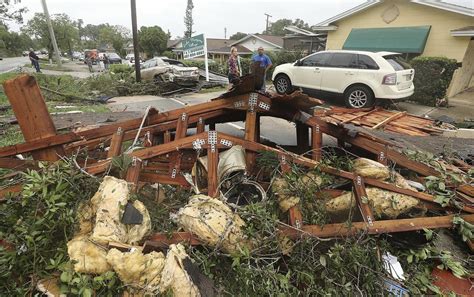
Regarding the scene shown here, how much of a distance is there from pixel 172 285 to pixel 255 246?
31.0 inches

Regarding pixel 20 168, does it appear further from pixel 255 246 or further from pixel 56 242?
pixel 255 246

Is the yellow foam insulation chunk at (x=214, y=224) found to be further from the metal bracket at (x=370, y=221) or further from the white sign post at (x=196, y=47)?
the white sign post at (x=196, y=47)

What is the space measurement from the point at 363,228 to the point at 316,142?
1103 millimetres

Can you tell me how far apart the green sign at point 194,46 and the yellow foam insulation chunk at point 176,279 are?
12827mm

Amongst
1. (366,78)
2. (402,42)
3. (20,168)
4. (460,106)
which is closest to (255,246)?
(20,168)

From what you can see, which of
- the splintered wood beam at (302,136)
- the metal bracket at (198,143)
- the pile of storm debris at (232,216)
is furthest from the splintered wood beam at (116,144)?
the splintered wood beam at (302,136)

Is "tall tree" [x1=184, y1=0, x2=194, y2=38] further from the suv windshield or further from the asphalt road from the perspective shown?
the suv windshield

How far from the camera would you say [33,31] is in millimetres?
46656

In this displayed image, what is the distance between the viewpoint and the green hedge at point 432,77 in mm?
10062

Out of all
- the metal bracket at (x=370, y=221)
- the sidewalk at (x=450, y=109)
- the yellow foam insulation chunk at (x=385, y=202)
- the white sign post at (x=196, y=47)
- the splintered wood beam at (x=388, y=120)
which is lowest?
the sidewalk at (x=450, y=109)

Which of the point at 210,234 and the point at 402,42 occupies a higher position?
the point at 402,42

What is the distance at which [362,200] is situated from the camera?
8.74ft

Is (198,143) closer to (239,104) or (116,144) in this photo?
(239,104)

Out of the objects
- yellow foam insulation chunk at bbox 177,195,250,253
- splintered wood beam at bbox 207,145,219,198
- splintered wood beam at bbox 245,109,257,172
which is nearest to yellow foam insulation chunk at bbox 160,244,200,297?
yellow foam insulation chunk at bbox 177,195,250,253
